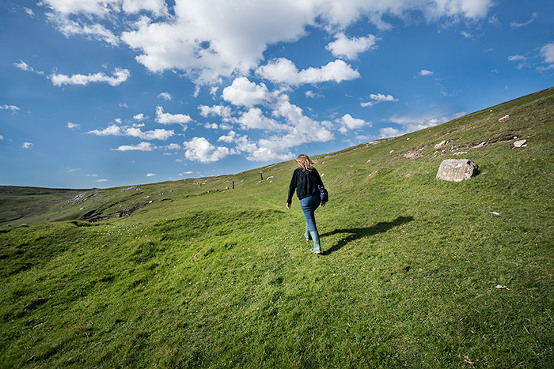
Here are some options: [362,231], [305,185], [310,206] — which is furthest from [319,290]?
[362,231]

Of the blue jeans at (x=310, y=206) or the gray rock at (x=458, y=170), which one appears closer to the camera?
the blue jeans at (x=310, y=206)

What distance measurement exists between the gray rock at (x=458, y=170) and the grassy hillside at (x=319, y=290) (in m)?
0.79

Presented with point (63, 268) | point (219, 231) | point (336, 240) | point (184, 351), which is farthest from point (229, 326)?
point (63, 268)

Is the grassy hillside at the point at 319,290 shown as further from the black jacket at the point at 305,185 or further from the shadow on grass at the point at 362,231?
the black jacket at the point at 305,185

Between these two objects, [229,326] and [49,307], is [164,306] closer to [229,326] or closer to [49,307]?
[229,326]

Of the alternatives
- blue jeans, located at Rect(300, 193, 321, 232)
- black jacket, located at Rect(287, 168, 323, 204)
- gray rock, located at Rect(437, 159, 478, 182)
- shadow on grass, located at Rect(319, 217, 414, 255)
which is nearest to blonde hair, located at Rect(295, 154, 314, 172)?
black jacket, located at Rect(287, 168, 323, 204)

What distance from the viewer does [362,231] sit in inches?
516

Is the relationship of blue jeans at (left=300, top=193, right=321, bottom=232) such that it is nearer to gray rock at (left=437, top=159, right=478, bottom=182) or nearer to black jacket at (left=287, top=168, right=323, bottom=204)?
black jacket at (left=287, top=168, right=323, bottom=204)

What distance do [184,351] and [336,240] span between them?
8981mm

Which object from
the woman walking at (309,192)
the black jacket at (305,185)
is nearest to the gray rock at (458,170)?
the woman walking at (309,192)

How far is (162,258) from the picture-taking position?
1432 cm

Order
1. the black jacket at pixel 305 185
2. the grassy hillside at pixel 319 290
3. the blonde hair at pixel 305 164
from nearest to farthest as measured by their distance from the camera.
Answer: the grassy hillside at pixel 319 290, the black jacket at pixel 305 185, the blonde hair at pixel 305 164

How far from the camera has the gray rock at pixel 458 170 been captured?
1758cm

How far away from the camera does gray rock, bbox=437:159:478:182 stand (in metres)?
17.6
